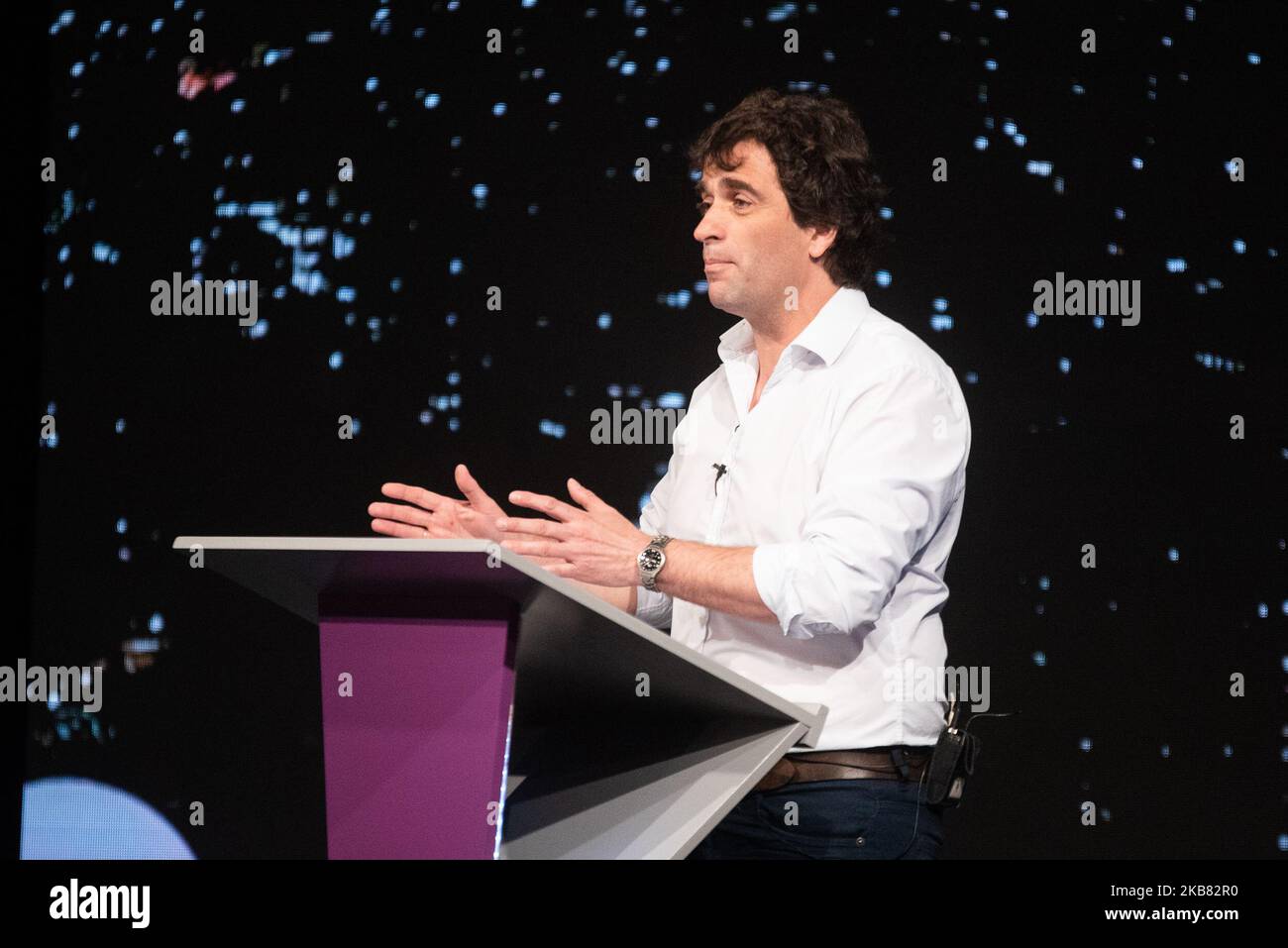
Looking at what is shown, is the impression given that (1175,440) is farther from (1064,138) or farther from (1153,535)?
(1064,138)

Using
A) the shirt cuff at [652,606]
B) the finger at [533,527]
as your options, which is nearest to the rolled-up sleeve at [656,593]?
the shirt cuff at [652,606]

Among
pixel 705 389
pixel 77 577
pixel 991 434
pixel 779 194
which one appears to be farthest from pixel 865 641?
pixel 77 577

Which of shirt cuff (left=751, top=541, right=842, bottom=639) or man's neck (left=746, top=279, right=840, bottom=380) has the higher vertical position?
man's neck (left=746, top=279, right=840, bottom=380)

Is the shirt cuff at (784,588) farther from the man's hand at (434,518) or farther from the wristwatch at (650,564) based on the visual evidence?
the man's hand at (434,518)

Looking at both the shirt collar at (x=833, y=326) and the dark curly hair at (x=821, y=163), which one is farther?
the dark curly hair at (x=821, y=163)

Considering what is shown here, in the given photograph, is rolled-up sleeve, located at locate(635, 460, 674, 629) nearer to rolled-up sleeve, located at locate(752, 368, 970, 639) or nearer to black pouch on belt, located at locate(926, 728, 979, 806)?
rolled-up sleeve, located at locate(752, 368, 970, 639)

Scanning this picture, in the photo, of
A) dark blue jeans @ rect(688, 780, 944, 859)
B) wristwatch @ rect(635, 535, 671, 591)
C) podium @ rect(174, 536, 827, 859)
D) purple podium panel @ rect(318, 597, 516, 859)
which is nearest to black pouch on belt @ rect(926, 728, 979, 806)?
dark blue jeans @ rect(688, 780, 944, 859)

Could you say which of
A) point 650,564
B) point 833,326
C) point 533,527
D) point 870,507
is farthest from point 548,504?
point 833,326

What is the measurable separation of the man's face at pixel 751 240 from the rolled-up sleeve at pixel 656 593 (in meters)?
0.34

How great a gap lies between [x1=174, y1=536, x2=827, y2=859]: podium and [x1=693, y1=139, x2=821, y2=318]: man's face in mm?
828

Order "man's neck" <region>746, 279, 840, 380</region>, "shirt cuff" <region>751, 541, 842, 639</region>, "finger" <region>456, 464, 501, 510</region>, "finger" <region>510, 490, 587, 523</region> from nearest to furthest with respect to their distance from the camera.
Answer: "finger" <region>510, 490, 587, 523</region>, "shirt cuff" <region>751, 541, 842, 639</region>, "finger" <region>456, 464, 501, 510</region>, "man's neck" <region>746, 279, 840, 380</region>

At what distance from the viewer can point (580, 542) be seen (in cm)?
178

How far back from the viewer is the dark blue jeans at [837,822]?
1.84m

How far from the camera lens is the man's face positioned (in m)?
2.23
